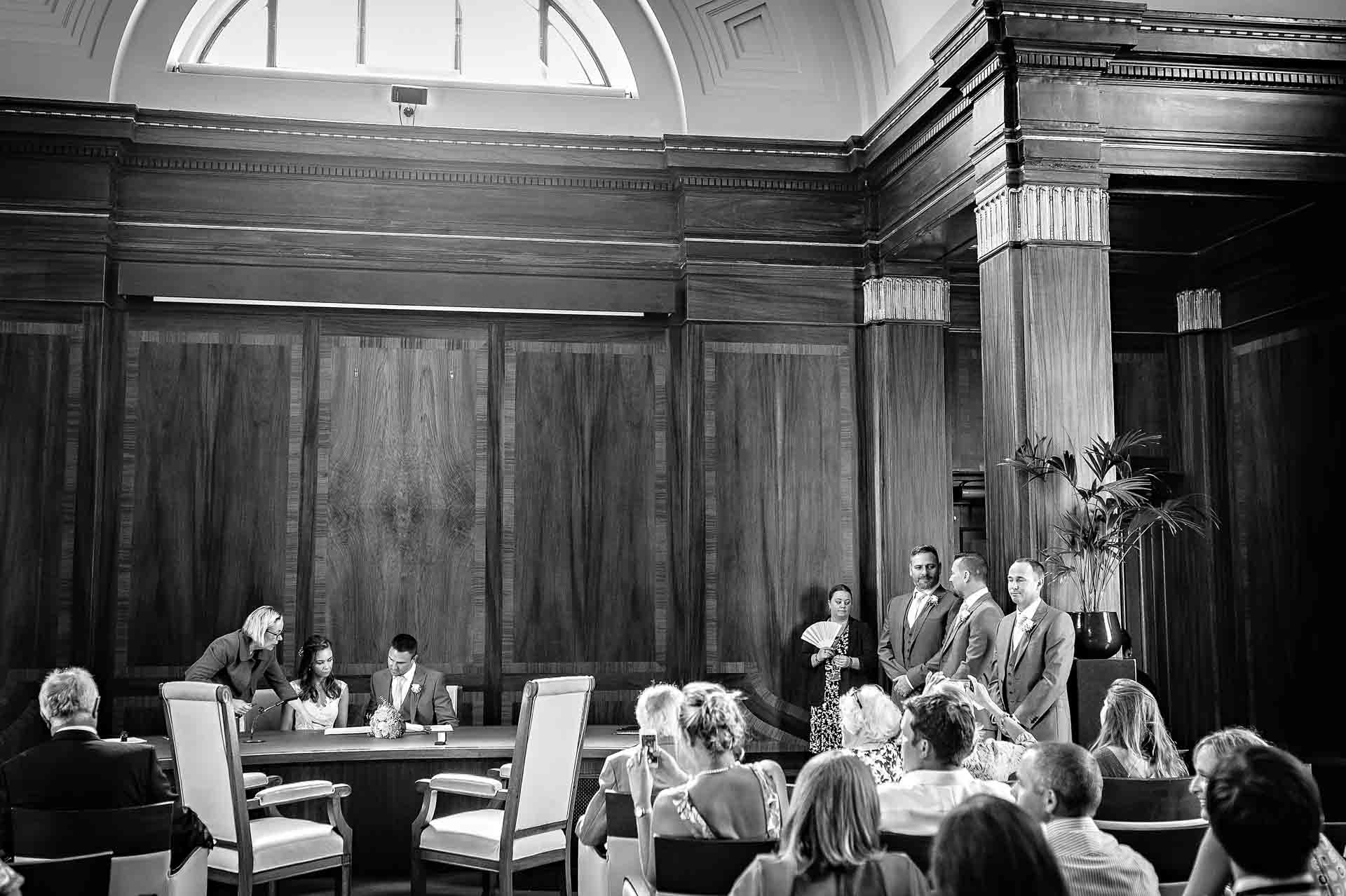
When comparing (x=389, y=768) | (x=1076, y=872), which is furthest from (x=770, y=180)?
(x=1076, y=872)

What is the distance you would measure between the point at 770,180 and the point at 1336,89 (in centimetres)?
334

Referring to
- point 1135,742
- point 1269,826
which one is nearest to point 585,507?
point 1135,742

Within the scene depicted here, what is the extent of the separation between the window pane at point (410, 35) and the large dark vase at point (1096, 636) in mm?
5415

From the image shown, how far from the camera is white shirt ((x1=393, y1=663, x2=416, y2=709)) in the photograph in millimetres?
7344

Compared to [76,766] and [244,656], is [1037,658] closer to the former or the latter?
[76,766]

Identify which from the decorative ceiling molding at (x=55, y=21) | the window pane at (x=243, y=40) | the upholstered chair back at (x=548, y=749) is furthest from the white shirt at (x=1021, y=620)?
the decorative ceiling molding at (x=55, y=21)

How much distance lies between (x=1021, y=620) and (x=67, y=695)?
13.0 feet

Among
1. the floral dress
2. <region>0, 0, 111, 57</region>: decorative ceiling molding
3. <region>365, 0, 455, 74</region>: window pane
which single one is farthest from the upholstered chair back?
<region>0, 0, 111, 57</region>: decorative ceiling molding

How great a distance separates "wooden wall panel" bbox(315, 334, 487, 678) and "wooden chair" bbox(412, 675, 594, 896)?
2622 mm

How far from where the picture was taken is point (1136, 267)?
29.9 ft

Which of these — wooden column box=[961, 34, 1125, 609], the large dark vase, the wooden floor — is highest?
wooden column box=[961, 34, 1125, 609]

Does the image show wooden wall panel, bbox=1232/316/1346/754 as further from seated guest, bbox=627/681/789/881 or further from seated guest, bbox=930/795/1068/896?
seated guest, bbox=930/795/1068/896

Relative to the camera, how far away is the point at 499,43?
28.8 feet

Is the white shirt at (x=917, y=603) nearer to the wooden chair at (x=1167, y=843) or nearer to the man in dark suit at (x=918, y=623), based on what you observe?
the man in dark suit at (x=918, y=623)
